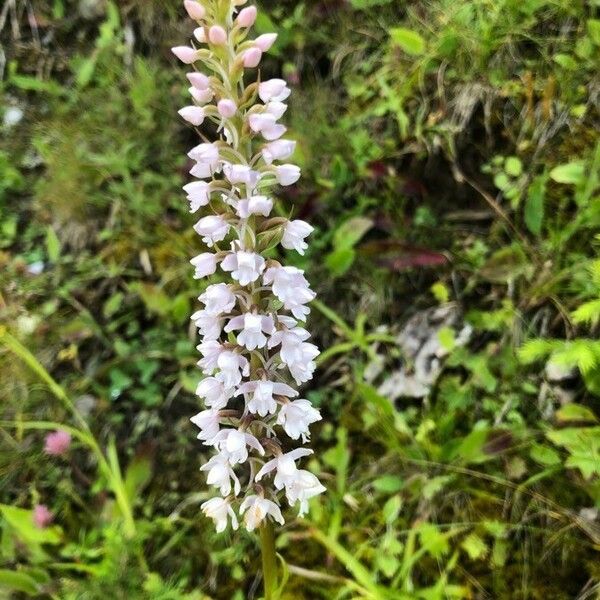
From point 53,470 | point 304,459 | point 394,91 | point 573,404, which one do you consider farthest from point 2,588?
point 394,91

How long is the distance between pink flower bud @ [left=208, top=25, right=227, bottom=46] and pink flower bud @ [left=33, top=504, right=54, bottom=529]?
213cm

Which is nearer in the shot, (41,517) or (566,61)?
(41,517)

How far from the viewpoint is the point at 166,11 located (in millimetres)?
4117

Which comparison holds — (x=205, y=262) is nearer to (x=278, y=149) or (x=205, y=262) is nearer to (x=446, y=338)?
(x=278, y=149)

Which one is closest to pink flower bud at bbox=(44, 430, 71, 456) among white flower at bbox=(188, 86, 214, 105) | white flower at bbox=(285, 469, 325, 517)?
white flower at bbox=(285, 469, 325, 517)

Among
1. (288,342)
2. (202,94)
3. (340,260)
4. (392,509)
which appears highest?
(202,94)

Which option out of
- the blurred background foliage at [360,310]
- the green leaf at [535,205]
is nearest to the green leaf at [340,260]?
the blurred background foliage at [360,310]

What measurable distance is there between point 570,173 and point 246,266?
76.0 inches

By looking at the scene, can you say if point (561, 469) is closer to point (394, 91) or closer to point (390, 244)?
point (390, 244)

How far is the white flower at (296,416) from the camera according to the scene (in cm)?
178

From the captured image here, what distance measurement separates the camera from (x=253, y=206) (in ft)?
5.09

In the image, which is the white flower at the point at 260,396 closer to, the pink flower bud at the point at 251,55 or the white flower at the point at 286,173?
the white flower at the point at 286,173

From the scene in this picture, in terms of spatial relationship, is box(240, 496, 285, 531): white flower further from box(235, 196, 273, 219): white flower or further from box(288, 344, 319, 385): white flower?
box(235, 196, 273, 219): white flower

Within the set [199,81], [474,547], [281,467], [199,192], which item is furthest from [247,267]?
[474,547]
